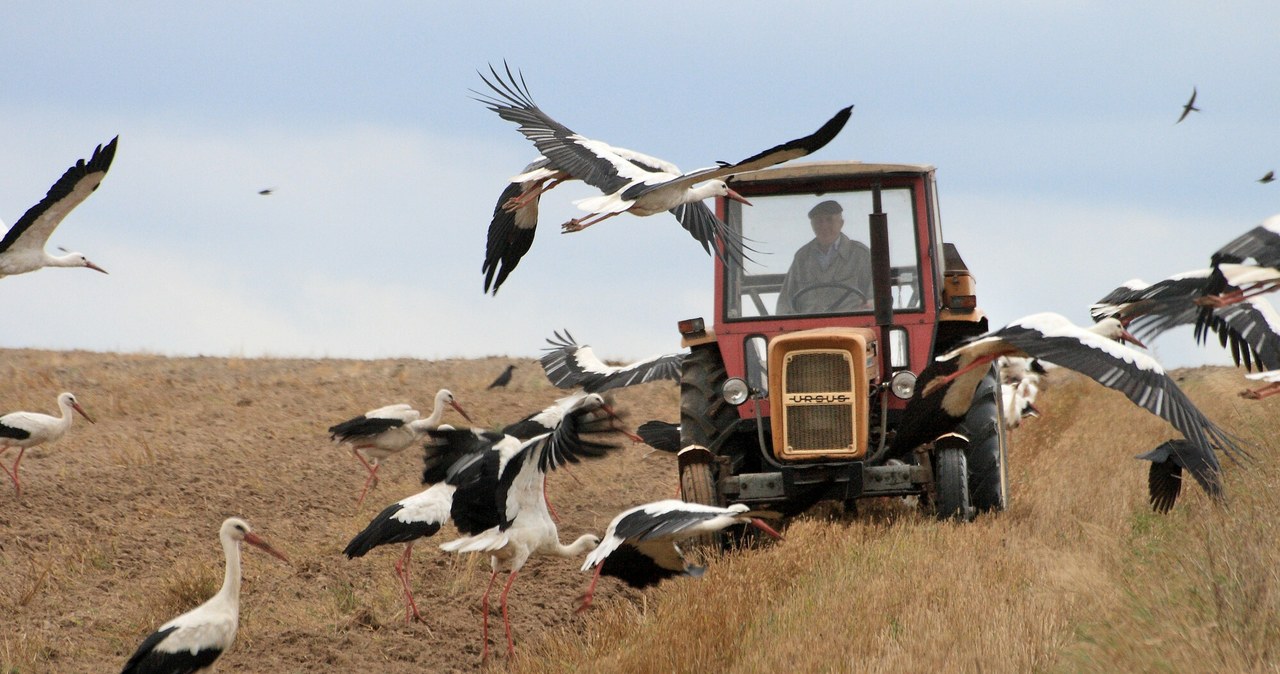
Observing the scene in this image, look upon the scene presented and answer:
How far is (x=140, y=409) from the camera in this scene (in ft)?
54.7

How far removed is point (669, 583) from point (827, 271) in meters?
2.29

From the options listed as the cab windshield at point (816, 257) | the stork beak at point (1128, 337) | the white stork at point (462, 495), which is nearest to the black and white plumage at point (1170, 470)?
the stork beak at point (1128, 337)

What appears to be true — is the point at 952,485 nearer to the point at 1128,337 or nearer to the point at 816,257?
the point at 1128,337

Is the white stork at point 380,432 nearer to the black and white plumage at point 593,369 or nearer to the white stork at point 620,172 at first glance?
the black and white plumage at point 593,369

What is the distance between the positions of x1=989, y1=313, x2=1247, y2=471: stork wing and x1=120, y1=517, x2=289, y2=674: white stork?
157 inches

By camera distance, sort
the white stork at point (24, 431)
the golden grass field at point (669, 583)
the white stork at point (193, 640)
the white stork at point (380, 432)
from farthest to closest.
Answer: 1. the white stork at point (380, 432)
2. the white stork at point (24, 431)
3. the white stork at point (193, 640)
4. the golden grass field at point (669, 583)

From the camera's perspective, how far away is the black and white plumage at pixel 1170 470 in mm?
8039

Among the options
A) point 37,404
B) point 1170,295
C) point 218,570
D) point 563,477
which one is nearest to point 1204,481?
point 1170,295

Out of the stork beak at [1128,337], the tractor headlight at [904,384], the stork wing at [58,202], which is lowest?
the tractor headlight at [904,384]

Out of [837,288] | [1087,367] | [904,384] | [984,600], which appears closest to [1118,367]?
[1087,367]

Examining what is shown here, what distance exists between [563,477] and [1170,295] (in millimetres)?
6590

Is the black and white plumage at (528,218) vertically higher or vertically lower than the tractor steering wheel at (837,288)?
higher

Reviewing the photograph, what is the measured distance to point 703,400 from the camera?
28.1ft

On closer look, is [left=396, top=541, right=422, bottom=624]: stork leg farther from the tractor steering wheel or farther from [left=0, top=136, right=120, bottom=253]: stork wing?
[left=0, top=136, right=120, bottom=253]: stork wing
